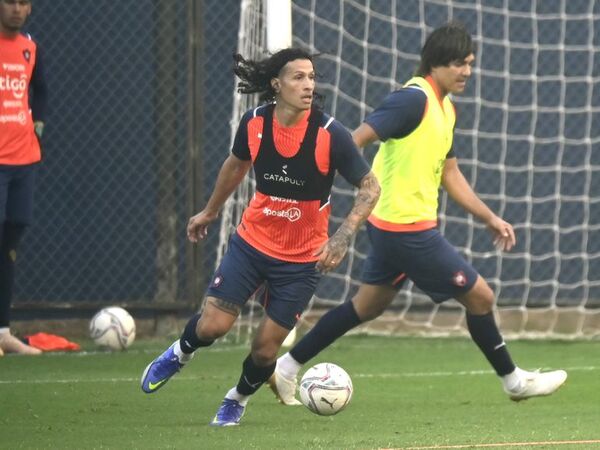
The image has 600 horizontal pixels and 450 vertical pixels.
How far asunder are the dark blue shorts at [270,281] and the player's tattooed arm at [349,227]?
0.40 meters

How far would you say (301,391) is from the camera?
7484 mm

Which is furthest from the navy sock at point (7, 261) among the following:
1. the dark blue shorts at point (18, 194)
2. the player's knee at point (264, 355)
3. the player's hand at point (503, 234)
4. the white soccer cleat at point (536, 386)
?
the white soccer cleat at point (536, 386)

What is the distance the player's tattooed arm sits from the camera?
6.89 m

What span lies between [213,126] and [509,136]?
2.46 metres

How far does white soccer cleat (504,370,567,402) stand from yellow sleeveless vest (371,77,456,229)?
101 cm

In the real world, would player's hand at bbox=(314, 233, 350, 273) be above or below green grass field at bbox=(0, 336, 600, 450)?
above

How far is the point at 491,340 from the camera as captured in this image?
8172 mm

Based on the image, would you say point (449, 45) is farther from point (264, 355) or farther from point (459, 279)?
point (264, 355)

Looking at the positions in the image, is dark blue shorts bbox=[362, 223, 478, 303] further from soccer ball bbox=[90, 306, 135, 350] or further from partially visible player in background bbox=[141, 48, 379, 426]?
soccer ball bbox=[90, 306, 135, 350]

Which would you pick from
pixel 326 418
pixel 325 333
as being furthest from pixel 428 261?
pixel 326 418

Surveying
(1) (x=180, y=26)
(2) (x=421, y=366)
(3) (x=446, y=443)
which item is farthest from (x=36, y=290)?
(3) (x=446, y=443)

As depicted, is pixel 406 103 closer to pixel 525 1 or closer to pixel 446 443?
pixel 446 443

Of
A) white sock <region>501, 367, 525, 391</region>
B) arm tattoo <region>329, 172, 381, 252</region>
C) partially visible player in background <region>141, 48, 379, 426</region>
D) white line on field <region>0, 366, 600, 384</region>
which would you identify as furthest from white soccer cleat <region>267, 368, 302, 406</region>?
arm tattoo <region>329, 172, 381, 252</region>

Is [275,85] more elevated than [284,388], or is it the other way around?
[275,85]
